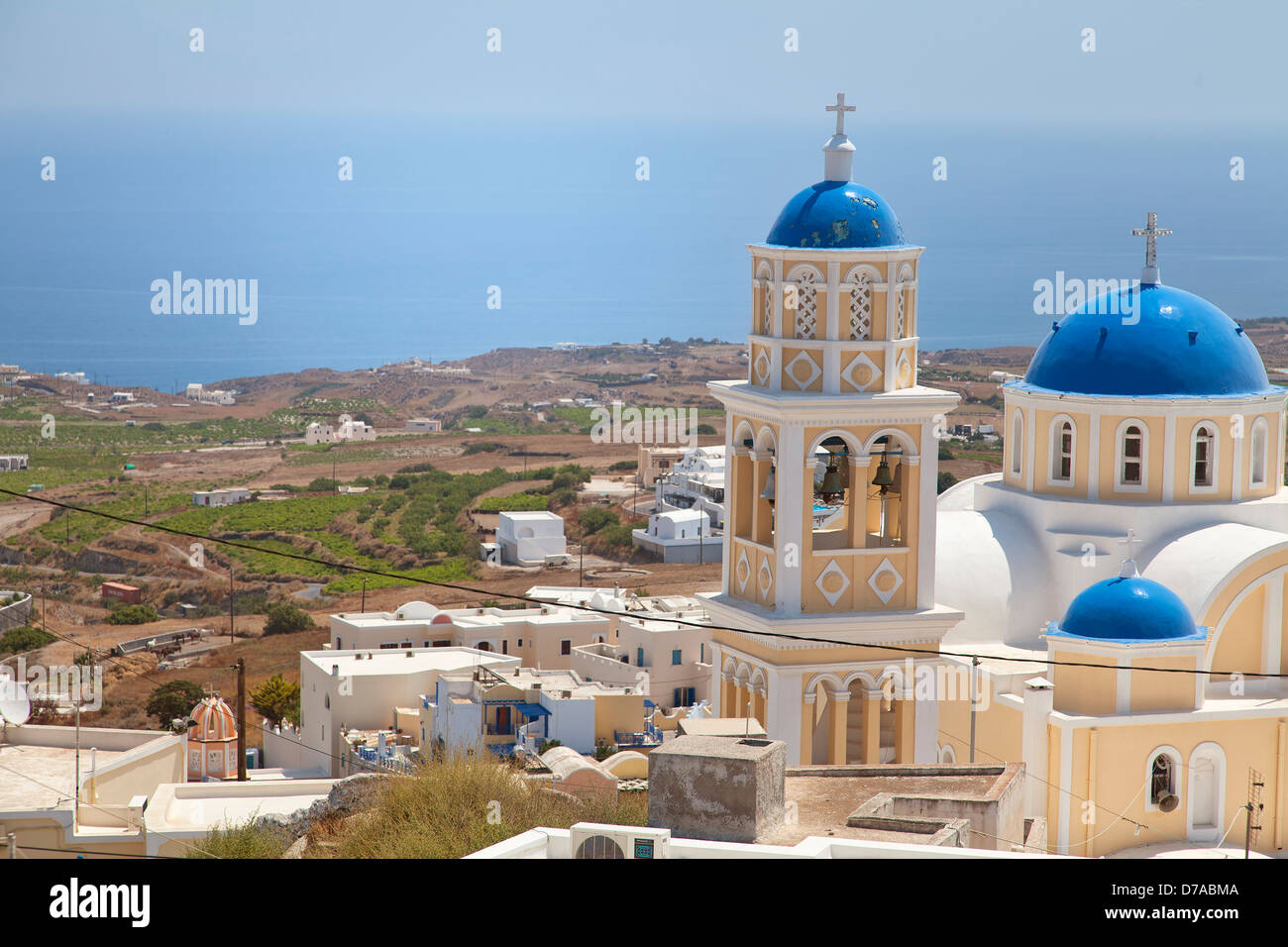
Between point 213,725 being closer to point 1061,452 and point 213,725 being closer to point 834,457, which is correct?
point 1061,452

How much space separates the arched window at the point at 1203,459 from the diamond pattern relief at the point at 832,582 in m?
5.19

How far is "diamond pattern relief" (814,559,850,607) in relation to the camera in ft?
47.8

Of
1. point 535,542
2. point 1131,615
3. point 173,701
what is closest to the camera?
point 1131,615

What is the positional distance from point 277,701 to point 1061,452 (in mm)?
21149

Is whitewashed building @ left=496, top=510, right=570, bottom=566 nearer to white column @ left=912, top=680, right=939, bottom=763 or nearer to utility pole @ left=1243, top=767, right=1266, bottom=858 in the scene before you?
utility pole @ left=1243, top=767, right=1266, bottom=858

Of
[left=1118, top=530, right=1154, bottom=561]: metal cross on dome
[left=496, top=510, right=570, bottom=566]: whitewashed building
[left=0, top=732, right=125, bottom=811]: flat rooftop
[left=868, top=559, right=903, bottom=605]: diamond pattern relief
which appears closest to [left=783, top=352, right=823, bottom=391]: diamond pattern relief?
[left=868, top=559, right=903, bottom=605]: diamond pattern relief

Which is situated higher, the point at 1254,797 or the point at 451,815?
the point at 451,815

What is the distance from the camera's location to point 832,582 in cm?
1459

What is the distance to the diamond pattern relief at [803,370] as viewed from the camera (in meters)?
14.5

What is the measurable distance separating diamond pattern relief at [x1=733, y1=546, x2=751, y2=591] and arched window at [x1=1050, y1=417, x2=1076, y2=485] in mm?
4776

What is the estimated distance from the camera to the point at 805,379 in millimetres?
14539

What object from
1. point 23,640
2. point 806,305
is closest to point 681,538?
point 23,640
